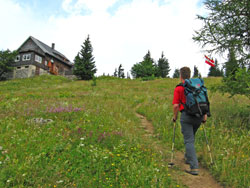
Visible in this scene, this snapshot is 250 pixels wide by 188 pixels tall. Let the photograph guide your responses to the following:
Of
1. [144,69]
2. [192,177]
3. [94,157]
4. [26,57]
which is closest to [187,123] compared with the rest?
[192,177]

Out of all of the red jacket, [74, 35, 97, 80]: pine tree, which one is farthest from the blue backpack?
[74, 35, 97, 80]: pine tree

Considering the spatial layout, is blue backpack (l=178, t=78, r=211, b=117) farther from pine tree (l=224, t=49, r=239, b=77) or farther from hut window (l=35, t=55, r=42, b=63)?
hut window (l=35, t=55, r=42, b=63)

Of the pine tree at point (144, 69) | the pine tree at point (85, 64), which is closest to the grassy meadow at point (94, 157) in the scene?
the pine tree at point (85, 64)

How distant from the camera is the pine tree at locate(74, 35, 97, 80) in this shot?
41.0 m

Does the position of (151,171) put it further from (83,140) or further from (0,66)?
(0,66)

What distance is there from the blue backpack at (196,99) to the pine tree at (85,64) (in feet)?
123

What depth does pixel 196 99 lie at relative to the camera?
4355mm

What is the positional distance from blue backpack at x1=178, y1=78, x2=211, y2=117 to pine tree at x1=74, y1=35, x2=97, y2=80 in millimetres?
37565

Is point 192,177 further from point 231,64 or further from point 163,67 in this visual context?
point 163,67

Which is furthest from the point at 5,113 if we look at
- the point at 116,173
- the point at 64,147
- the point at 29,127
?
the point at 116,173

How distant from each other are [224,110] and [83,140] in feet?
25.1

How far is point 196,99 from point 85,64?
39.5 m

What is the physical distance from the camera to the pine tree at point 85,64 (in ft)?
135

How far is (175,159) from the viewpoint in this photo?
519 centimetres
